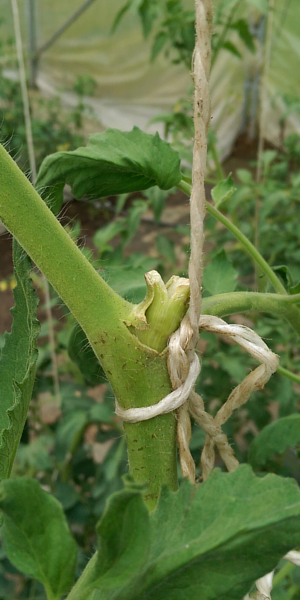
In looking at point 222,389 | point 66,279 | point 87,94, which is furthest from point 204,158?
point 87,94

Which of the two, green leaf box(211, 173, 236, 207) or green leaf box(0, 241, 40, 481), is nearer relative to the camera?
green leaf box(0, 241, 40, 481)

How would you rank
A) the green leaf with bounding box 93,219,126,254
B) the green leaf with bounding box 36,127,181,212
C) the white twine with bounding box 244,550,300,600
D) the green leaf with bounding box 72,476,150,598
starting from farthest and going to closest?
the green leaf with bounding box 93,219,126,254
the green leaf with bounding box 36,127,181,212
the white twine with bounding box 244,550,300,600
the green leaf with bounding box 72,476,150,598

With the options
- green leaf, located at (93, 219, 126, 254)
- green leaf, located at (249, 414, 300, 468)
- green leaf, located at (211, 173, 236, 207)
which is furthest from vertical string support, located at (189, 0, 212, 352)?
green leaf, located at (93, 219, 126, 254)

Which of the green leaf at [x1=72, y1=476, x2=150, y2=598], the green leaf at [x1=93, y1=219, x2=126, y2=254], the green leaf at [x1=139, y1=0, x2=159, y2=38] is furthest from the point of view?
the green leaf at [x1=139, y1=0, x2=159, y2=38]

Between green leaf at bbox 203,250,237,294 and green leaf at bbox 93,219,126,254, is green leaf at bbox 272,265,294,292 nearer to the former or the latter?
green leaf at bbox 203,250,237,294

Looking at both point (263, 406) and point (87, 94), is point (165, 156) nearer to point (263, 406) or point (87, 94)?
point (263, 406)

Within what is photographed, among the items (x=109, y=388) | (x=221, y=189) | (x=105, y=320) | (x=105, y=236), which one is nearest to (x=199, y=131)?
(x=105, y=320)

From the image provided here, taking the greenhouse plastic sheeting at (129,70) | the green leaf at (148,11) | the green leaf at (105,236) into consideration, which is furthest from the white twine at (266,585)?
the greenhouse plastic sheeting at (129,70)
